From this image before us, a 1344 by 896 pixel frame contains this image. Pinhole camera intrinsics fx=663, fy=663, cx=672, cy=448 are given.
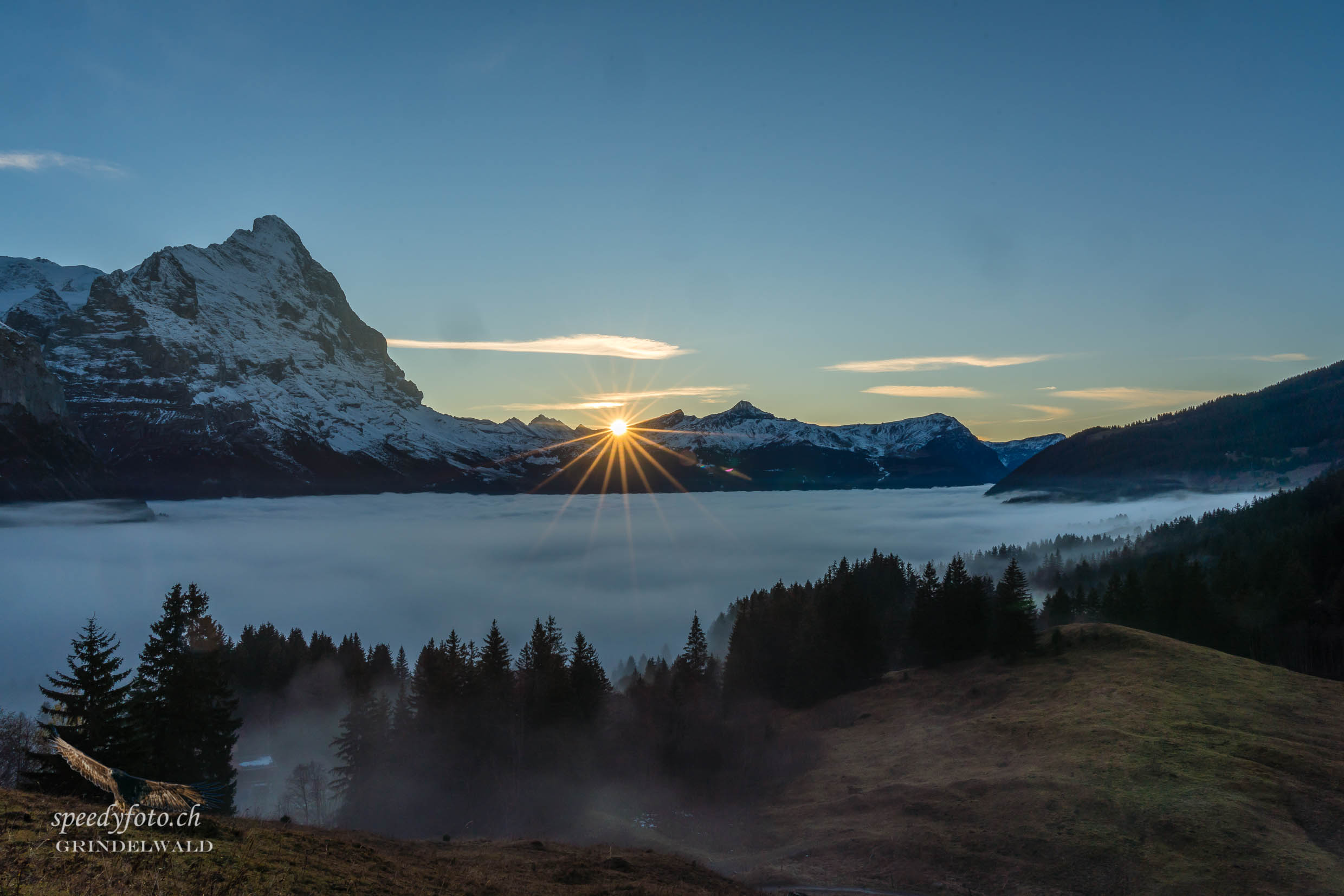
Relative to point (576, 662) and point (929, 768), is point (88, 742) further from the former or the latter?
point (929, 768)

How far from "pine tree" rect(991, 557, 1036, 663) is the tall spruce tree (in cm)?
7894

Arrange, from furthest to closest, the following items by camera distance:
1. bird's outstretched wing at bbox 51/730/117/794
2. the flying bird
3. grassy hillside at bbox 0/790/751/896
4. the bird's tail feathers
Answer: the bird's tail feathers → bird's outstretched wing at bbox 51/730/117/794 → the flying bird → grassy hillside at bbox 0/790/751/896

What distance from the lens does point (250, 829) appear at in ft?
79.9

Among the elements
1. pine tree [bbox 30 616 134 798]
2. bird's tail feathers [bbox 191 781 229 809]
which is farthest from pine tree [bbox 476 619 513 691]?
pine tree [bbox 30 616 134 798]

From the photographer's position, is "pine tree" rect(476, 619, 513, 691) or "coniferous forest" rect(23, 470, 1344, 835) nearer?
"coniferous forest" rect(23, 470, 1344, 835)

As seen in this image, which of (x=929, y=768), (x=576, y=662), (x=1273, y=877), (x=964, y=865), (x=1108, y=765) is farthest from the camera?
(x=576, y=662)

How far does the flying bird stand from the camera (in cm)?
1936

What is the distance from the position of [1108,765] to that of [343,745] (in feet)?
244

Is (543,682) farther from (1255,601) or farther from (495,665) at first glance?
(1255,601)

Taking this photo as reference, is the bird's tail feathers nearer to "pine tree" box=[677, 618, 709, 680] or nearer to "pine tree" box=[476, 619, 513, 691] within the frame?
"pine tree" box=[476, 619, 513, 691]

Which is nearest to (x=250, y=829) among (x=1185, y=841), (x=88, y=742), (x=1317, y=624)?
(x=88, y=742)

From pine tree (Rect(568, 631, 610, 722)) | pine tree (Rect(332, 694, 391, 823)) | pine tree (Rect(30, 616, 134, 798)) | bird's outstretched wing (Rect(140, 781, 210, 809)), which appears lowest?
pine tree (Rect(332, 694, 391, 823))

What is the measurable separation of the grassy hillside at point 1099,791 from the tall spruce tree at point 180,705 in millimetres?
40226

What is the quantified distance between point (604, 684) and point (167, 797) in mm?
64898
